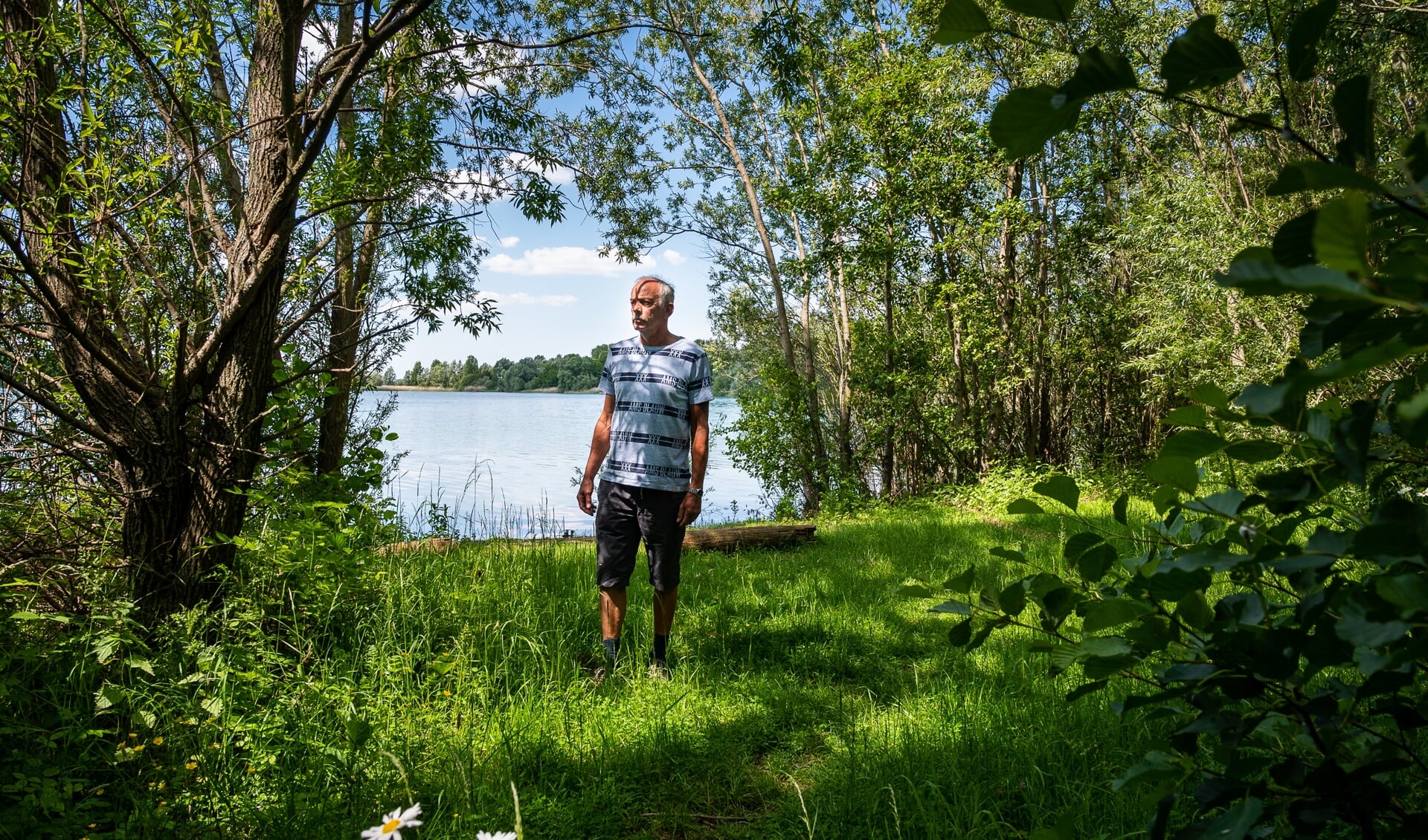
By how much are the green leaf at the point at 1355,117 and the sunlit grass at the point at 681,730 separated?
54.5 inches

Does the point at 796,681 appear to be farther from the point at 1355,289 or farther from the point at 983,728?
the point at 1355,289

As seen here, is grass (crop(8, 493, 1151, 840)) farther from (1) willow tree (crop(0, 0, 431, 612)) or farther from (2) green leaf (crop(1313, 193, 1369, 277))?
(2) green leaf (crop(1313, 193, 1369, 277))

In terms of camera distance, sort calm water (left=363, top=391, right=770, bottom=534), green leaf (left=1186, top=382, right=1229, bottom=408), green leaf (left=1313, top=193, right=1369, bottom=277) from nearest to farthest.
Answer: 1. green leaf (left=1313, top=193, right=1369, bottom=277)
2. green leaf (left=1186, top=382, right=1229, bottom=408)
3. calm water (left=363, top=391, right=770, bottom=534)

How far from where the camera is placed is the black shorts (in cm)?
365

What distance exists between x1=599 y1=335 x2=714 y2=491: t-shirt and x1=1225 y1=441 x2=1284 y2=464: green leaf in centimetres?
289

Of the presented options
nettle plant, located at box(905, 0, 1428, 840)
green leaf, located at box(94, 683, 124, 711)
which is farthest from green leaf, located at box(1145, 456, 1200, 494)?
green leaf, located at box(94, 683, 124, 711)

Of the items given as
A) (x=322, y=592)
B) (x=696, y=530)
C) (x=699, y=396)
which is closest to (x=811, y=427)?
(x=696, y=530)

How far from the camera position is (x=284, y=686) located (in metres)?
2.82

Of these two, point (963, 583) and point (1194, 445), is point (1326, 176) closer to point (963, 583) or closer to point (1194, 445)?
point (1194, 445)

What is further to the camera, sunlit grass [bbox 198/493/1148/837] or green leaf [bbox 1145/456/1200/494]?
sunlit grass [bbox 198/493/1148/837]

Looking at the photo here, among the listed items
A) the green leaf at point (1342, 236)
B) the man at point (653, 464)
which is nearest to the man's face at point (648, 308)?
the man at point (653, 464)

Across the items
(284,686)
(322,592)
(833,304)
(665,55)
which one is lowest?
(284,686)

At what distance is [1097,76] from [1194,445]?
45 cm

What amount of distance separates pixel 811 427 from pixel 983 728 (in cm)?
1047
